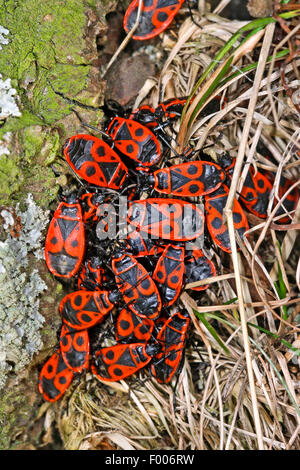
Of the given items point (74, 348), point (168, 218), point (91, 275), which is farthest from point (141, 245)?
point (74, 348)

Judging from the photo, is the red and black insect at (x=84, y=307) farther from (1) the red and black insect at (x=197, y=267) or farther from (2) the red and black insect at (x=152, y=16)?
(2) the red and black insect at (x=152, y=16)

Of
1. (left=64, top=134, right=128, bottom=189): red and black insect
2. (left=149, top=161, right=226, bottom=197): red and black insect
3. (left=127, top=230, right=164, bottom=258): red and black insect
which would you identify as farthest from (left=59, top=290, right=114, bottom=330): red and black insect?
(left=149, top=161, right=226, bottom=197): red and black insect

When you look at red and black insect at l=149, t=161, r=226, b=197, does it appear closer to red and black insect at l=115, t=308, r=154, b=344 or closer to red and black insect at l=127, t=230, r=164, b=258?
red and black insect at l=127, t=230, r=164, b=258

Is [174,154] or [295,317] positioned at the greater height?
[174,154]

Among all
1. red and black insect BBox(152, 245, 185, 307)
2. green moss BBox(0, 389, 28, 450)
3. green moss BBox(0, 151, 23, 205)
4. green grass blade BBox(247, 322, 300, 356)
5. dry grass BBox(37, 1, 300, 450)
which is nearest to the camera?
green moss BBox(0, 151, 23, 205)

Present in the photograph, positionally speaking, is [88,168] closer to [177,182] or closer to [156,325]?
[177,182]

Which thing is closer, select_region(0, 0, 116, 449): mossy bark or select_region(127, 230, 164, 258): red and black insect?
select_region(0, 0, 116, 449): mossy bark
